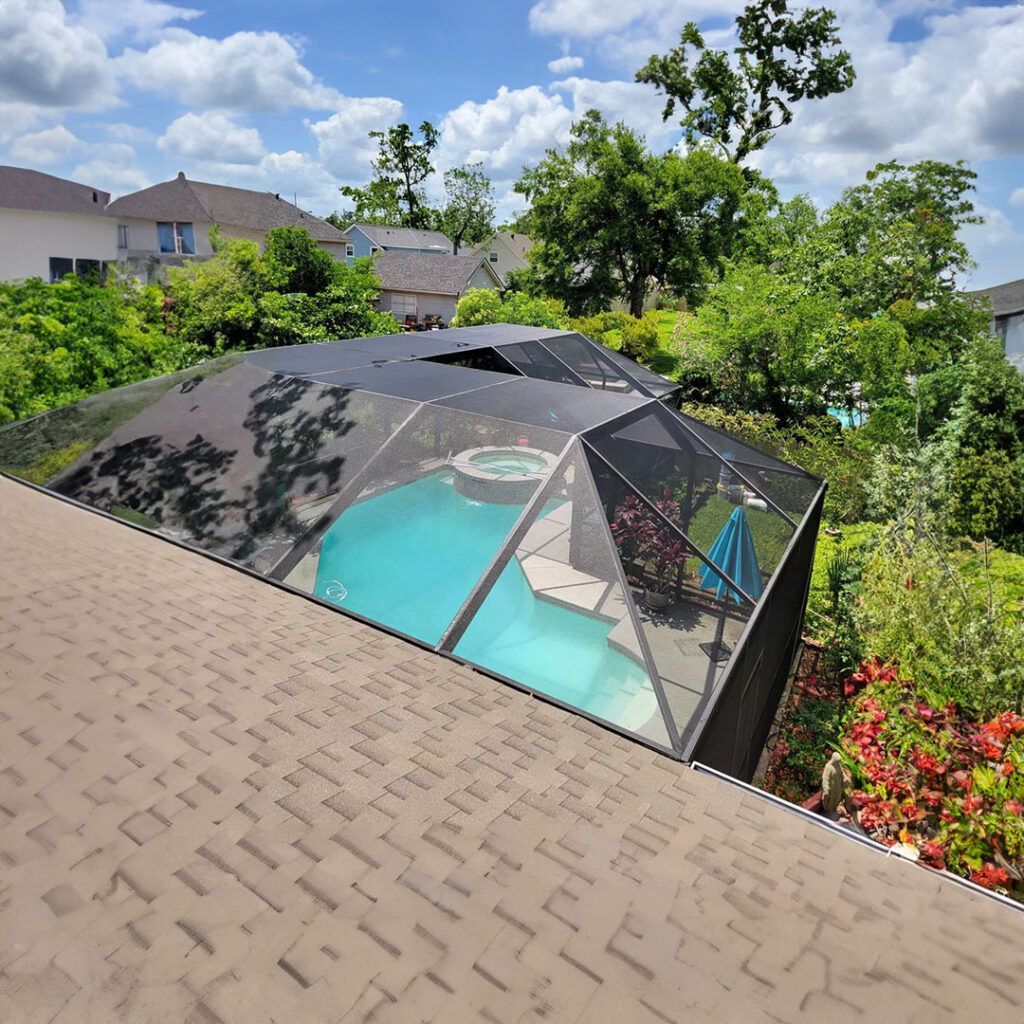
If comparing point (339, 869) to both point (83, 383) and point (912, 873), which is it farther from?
point (83, 383)

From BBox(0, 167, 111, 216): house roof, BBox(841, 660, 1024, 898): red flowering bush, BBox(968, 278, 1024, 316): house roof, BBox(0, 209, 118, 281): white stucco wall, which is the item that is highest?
BBox(0, 167, 111, 216): house roof

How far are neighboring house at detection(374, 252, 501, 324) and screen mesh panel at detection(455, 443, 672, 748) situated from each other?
34.8 metres

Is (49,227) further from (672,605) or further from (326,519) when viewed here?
(672,605)

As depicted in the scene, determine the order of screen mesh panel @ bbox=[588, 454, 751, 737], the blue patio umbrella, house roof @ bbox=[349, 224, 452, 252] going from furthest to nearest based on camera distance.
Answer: house roof @ bbox=[349, 224, 452, 252]
the blue patio umbrella
screen mesh panel @ bbox=[588, 454, 751, 737]

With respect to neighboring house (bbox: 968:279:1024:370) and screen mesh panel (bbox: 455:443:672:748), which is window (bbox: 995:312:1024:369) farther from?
screen mesh panel (bbox: 455:443:672:748)

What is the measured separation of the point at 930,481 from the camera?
10406 millimetres

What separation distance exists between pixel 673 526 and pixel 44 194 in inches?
1590

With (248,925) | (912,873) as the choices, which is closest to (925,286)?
(912,873)

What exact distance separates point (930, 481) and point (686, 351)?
982 centimetres

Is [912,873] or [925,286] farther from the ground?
[925,286]

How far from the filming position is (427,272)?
3919 cm

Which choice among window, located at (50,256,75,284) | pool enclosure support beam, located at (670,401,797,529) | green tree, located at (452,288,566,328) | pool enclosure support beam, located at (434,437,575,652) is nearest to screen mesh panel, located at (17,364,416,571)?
pool enclosure support beam, located at (434,437,575,652)

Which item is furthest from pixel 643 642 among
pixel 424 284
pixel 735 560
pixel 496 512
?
pixel 424 284

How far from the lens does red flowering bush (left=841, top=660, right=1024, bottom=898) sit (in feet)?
12.8
